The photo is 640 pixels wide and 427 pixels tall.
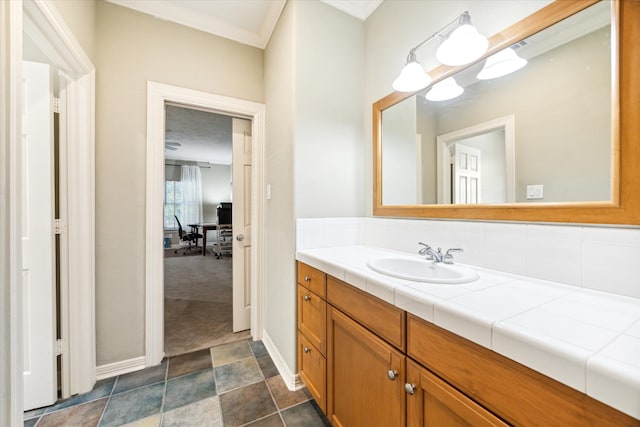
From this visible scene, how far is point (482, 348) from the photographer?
0.62 m

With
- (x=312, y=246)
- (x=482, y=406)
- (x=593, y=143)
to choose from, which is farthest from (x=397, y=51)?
(x=482, y=406)

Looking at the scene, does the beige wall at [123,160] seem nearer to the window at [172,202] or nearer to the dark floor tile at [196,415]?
the dark floor tile at [196,415]

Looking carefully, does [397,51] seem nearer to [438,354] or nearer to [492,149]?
[492,149]

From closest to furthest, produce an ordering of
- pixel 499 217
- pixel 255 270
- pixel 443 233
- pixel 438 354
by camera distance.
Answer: pixel 438 354, pixel 499 217, pixel 443 233, pixel 255 270

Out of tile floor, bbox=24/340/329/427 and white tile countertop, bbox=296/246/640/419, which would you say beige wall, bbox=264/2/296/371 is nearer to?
tile floor, bbox=24/340/329/427

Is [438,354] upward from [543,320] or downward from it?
downward

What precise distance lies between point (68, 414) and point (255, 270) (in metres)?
1.30

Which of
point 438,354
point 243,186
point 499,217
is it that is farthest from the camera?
point 243,186

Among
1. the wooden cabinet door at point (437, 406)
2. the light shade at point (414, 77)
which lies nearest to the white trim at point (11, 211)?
the wooden cabinet door at point (437, 406)

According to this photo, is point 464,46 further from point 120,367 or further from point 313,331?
point 120,367

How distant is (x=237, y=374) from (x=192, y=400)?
1.01 feet

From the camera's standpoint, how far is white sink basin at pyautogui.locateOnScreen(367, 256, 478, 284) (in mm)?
1048

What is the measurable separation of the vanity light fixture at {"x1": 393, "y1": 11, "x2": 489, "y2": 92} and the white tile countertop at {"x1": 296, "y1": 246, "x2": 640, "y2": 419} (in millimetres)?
971

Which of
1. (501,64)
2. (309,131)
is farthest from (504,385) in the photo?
(309,131)
